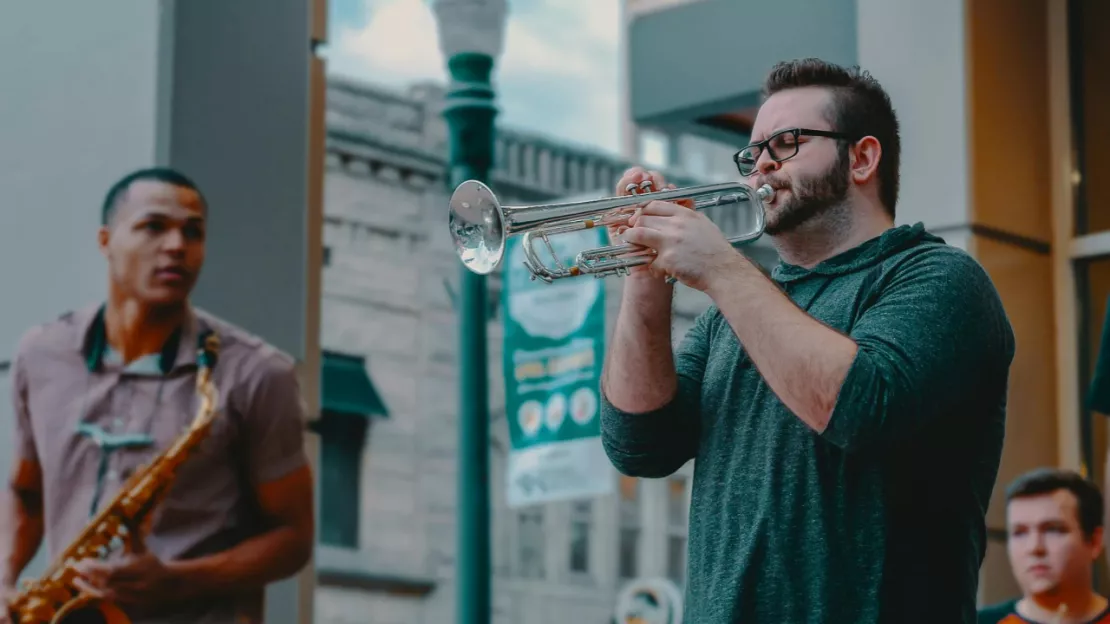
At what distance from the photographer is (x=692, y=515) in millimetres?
3371

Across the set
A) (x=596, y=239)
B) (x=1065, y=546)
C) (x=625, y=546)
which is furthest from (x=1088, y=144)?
(x=625, y=546)

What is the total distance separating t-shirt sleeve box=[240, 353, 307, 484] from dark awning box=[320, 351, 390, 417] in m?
15.5

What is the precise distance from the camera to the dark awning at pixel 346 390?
70.4ft

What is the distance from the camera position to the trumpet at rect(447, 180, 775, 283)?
3535 millimetres

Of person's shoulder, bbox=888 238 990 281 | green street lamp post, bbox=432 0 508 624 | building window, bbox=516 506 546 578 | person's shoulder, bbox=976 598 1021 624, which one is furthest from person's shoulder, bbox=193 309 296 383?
building window, bbox=516 506 546 578

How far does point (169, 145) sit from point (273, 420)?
1001 millimetres

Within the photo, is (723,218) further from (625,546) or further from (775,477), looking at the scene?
(775,477)

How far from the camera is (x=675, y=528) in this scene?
26609 mm

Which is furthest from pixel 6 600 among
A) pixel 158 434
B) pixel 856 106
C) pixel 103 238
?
→ pixel 856 106

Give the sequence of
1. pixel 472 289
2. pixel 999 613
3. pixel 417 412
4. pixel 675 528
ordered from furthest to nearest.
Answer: pixel 675 528, pixel 417 412, pixel 472 289, pixel 999 613

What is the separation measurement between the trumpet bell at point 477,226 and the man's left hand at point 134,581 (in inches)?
70.3

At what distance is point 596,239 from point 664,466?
689 cm

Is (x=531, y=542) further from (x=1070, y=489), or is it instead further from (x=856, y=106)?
(x=856, y=106)

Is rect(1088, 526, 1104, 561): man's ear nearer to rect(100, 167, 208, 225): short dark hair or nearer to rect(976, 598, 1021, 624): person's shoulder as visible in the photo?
rect(976, 598, 1021, 624): person's shoulder
